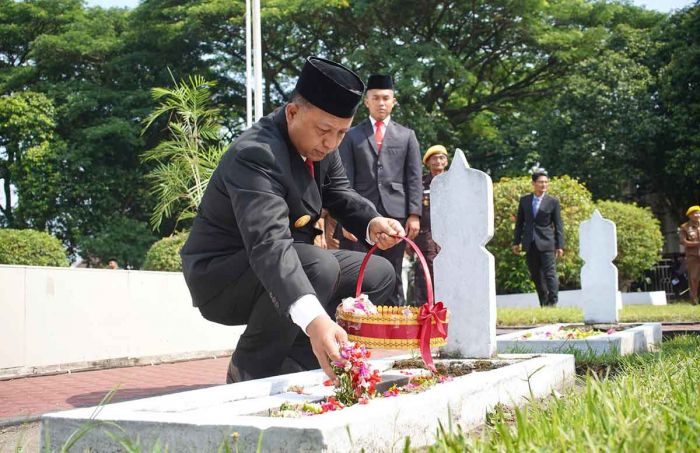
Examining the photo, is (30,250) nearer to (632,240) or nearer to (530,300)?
(530,300)

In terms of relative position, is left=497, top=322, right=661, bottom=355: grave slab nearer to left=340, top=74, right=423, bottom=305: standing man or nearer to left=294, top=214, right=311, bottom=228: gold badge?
left=340, top=74, right=423, bottom=305: standing man

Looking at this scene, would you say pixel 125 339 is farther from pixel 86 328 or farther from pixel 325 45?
pixel 325 45

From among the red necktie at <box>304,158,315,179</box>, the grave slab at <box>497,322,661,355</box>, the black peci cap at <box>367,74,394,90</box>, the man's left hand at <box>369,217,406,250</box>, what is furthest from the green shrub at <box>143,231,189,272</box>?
the red necktie at <box>304,158,315,179</box>

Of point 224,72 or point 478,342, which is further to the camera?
point 224,72

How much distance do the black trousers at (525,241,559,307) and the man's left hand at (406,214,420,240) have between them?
5337 mm

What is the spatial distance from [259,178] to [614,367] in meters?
2.85

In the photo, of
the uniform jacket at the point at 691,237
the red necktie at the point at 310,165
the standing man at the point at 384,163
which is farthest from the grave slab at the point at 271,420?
the uniform jacket at the point at 691,237

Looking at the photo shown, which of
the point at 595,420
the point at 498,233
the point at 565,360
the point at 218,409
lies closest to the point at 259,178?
the point at 218,409

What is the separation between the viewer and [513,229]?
1870 centimetres

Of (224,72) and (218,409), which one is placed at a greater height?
(224,72)

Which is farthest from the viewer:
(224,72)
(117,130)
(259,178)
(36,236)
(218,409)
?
(224,72)

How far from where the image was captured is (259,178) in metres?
3.59

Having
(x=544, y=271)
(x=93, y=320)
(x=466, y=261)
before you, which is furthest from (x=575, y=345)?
(x=544, y=271)

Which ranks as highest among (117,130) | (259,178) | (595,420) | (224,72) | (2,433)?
(224,72)
